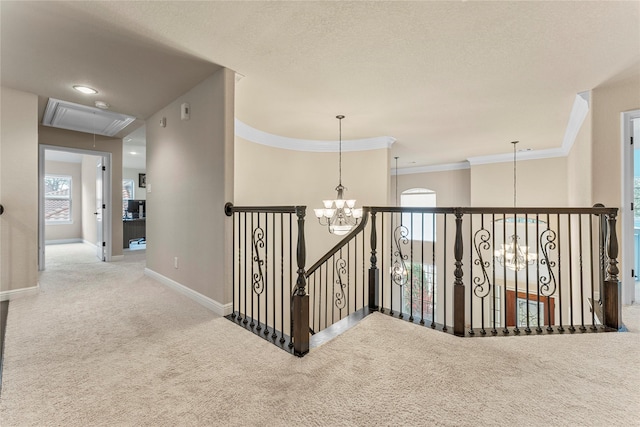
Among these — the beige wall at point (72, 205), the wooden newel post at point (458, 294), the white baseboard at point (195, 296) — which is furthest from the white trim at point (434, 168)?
the beige wall at point (72, 205)

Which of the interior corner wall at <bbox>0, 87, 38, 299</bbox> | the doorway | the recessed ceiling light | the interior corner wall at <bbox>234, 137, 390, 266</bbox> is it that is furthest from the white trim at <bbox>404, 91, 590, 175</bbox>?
the doorway

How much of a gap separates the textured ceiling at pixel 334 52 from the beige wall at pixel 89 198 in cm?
469

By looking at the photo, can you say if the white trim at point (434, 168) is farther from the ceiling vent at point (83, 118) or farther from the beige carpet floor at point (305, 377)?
the ceiling vent at point (83, 118)

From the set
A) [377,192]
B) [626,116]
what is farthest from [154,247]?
[626,116]

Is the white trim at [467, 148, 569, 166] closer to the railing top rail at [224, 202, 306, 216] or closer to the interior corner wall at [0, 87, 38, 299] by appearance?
the railing top rail at [224, 202, 306, 216]

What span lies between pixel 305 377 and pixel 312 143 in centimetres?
475

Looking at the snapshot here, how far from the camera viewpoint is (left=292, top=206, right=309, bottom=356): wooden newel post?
2008 mm

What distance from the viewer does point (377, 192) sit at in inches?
217

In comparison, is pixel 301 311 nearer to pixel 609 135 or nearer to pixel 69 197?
pixel 609 135

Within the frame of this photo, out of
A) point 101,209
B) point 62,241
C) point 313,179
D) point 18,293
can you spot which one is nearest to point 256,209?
point 18,293

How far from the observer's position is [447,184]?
26.8 feet

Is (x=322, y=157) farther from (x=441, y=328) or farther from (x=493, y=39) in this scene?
(x=441, y=328)

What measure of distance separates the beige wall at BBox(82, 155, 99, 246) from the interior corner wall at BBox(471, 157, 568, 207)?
964 cm

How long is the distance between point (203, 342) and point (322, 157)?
440 centimetres
